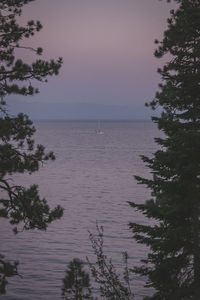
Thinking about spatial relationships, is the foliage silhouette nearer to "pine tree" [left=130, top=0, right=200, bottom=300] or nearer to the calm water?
"pine tree" [left=130, top=0, right=200, bottom=300]

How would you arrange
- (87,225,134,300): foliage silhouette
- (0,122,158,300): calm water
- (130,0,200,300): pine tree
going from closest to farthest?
(87,225,134,300): foliage silhouette
(130,0,200,300): pine tree
(0,122,158,300): calm water

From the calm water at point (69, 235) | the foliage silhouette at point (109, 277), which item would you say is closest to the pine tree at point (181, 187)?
the foliage silhouette at point (109, 277)

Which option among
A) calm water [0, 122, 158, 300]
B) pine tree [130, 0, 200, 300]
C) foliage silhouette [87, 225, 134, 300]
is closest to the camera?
foliage silhouette [87, 225, 134, 300]

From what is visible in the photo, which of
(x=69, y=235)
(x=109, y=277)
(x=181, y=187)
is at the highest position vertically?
(x=181, y=187)

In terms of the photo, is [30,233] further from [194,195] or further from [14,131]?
[194,195]

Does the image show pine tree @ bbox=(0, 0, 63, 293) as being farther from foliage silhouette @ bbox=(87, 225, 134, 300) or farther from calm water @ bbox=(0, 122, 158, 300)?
calm water @ bbox=(0, 122, 158, 300)

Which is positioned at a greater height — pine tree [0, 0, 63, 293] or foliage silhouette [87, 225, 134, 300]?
pine tree [0, 0, 63, 293]

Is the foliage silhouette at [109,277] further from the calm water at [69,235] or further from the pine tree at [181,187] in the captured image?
the calm water at [69,235]

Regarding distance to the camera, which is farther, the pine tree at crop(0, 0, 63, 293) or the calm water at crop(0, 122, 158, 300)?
the calm water at crop(0, 122, 158, 300)

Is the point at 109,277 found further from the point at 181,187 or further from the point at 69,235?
the point at 69,235

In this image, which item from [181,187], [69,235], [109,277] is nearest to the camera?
[109,277]

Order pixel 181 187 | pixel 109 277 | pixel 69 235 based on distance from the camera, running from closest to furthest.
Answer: pixel 109 277, pixel 181 187, pixel 69 235

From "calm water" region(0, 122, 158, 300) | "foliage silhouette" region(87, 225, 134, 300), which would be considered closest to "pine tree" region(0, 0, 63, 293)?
"foliage silhouette" region(87, 225, 134, 300)

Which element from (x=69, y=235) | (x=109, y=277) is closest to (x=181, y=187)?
(x=109, y=277)
